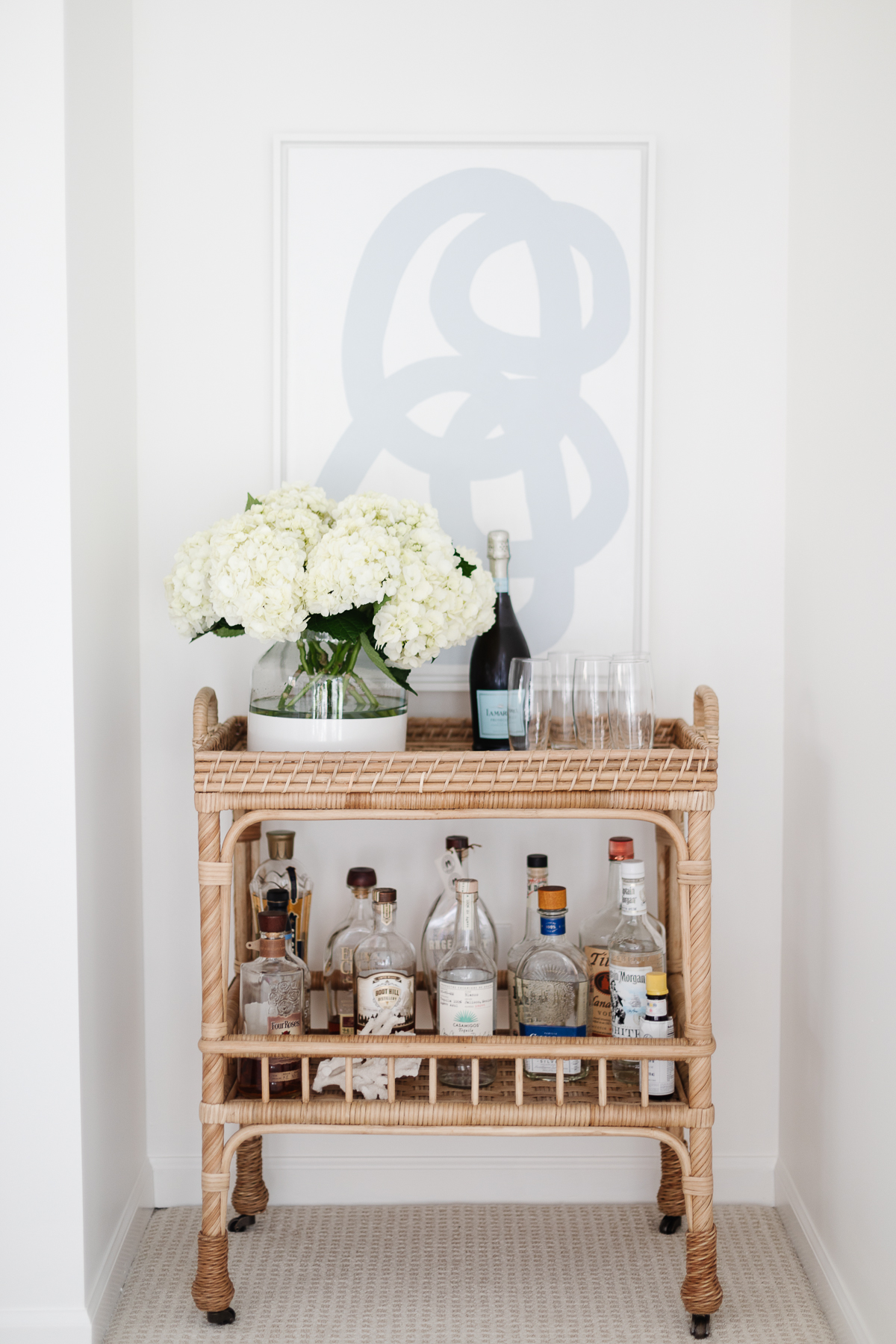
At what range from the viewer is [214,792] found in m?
1.41

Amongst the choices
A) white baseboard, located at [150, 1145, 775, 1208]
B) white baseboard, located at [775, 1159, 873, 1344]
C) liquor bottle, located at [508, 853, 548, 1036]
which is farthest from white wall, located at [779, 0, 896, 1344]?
liquor bottle, located at [508, 853, 548, 1036]

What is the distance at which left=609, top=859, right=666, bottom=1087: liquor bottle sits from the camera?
4.93 feet

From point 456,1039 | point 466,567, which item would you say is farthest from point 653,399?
point 456,1039

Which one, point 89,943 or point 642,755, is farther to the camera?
point 89,943

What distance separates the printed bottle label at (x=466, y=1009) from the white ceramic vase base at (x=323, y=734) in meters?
0.36

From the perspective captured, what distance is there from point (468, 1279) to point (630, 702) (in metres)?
0.94

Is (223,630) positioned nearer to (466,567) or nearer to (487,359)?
(466,567)

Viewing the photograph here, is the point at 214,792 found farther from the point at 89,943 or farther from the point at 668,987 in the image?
the point at 668,987

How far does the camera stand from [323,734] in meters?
1.47

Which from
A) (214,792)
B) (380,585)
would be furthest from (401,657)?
(214,792)

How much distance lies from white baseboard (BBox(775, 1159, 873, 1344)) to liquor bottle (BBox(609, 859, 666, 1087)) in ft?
1.31

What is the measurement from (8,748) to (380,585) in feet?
1.86

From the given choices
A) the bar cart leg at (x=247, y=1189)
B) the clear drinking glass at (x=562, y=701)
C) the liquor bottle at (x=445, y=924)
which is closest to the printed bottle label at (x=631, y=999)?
the liquor bottle at (x=445, y=924)

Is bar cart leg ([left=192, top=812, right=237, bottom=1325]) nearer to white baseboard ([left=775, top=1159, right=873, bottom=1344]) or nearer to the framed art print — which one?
the framed art print
